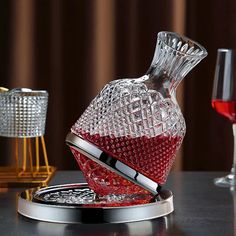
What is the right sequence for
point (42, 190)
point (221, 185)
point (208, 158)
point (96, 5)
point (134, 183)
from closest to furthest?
point (134, 183)
point (42, 190)
point (221, 185)
point (96, 5)
point (208, 158)

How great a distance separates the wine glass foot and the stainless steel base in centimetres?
31

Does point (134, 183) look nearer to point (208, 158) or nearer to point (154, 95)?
point (154, 95)

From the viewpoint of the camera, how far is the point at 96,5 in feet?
6.28

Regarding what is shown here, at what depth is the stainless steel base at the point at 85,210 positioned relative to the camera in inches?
33.9

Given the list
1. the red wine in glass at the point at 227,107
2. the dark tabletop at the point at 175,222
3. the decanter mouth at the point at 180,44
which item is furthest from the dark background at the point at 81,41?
the decanter mouth at the point at 180,44

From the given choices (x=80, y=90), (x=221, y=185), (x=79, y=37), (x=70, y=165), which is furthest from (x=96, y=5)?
(x=221, y=185)

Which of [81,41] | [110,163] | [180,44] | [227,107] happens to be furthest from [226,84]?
[81,41]

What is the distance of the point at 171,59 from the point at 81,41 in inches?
40.7

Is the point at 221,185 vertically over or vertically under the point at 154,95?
under

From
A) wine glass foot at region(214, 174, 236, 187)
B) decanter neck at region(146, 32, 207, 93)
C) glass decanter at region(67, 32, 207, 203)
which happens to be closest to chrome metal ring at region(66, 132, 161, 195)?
glass decanter at region(67, 32, 207, 203)

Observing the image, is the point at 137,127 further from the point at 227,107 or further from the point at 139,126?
the point at 227,107

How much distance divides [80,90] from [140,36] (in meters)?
0.23

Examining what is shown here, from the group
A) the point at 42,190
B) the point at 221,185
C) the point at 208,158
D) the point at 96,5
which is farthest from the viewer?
the point at 208,158

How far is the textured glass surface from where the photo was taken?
49.2 inches
